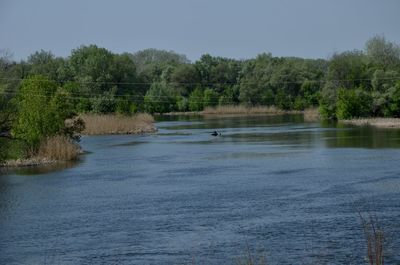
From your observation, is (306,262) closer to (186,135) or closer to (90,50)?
(186,135)

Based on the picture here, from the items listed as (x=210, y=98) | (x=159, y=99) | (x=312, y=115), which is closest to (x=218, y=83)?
(x=210, y=98)

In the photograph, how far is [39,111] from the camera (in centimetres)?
5194

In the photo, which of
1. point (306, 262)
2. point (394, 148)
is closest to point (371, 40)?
point (394, 148)

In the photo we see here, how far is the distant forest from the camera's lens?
9412 cm

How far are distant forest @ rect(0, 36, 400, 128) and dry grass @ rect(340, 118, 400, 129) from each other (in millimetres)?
3682

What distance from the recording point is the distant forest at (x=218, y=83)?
94.1 metres

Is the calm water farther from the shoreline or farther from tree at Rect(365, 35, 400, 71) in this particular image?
tree at Rect(365, 35, 400, 71)

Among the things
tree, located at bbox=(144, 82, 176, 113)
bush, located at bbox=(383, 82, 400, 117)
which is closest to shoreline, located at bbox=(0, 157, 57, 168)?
bush, located at bbox=(383, 82, 400, 117)

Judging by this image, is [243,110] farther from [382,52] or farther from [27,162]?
[27,162]

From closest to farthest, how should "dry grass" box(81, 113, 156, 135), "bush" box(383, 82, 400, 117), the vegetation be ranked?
the vegetation
"dry grass" box(81, 113, 156, 135)
"bush" box(383, 82, 400, 117)

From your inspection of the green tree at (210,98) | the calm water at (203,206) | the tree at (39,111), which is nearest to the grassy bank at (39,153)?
the tree at (39,111)

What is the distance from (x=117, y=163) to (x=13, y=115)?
26.0ft

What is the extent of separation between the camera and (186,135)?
76250mm

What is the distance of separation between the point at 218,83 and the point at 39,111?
95051mm
